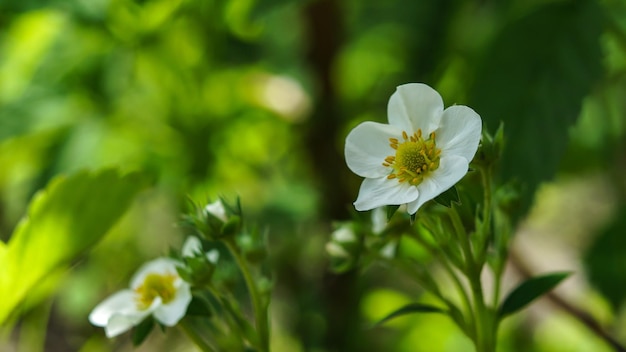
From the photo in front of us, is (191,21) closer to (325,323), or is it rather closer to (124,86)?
(124,86)

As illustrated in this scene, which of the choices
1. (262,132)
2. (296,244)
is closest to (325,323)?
(296,244)

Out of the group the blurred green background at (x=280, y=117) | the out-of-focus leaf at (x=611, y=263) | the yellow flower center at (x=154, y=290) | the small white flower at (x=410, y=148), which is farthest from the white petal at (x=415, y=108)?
the out-of-focus leaf at (x=611, y=263)

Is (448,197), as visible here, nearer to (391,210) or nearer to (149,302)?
(391,210)

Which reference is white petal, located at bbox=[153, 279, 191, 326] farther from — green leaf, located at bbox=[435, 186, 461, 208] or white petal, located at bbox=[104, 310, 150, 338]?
green leaf, located at bbox=[435, 186, 461, 208]

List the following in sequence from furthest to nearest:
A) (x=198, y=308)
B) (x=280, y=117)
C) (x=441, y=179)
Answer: (x=280, y=117) < (x=198, y=308) < (x=441, y=179)

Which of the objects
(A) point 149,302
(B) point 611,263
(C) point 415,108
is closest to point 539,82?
(B) point 611,263

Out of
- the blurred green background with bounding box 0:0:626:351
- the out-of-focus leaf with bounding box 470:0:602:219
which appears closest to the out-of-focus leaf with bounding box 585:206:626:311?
the blurred green background with bounding box 0:0:626:351
